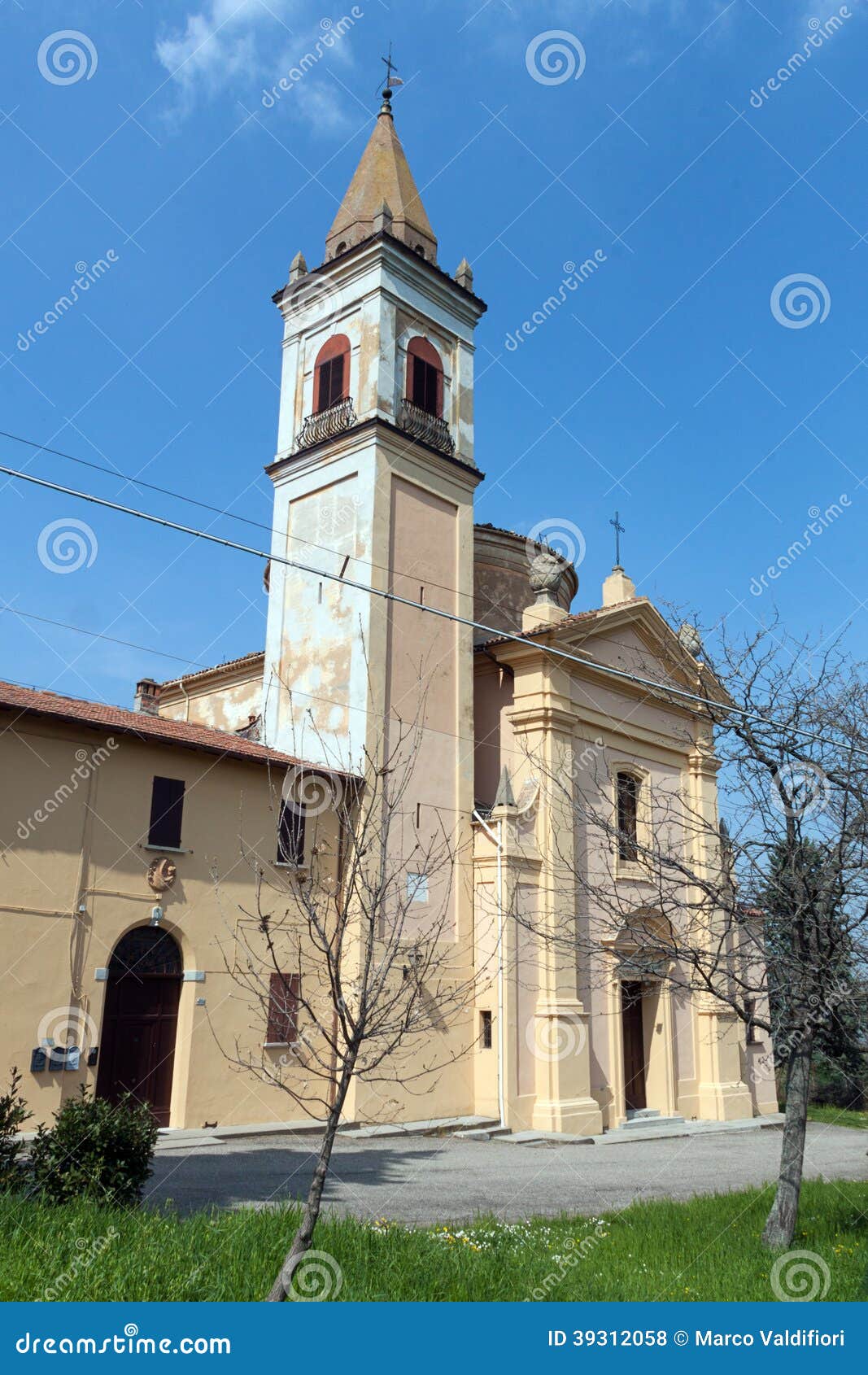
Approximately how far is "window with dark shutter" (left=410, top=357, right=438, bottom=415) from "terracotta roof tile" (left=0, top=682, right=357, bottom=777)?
29.2 ft

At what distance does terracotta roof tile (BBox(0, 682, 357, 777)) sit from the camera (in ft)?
51.2

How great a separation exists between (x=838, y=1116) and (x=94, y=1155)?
27902 millimetres

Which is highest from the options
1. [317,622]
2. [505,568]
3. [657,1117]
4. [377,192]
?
[377,192]

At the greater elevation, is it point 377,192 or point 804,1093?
point 377,192

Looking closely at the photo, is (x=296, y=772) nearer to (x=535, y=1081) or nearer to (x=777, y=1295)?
(x=535, y=1081)

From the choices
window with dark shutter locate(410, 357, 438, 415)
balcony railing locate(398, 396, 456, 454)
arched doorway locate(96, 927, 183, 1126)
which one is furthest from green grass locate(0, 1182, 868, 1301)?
window with dark shutter locate(410, 357, 438, 415)

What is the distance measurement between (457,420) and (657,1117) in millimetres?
16589

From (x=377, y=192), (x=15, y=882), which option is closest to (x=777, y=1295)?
(x=15, y=882)

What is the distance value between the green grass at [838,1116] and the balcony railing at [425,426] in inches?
776

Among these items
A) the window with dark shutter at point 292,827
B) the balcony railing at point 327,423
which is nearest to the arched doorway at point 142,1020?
the window with dark shutter at point 292,827

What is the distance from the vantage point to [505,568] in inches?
1083

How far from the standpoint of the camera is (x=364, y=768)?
777 inches

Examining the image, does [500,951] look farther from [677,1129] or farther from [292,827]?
[677,1129]

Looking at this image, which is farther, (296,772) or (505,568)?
(505,568)
